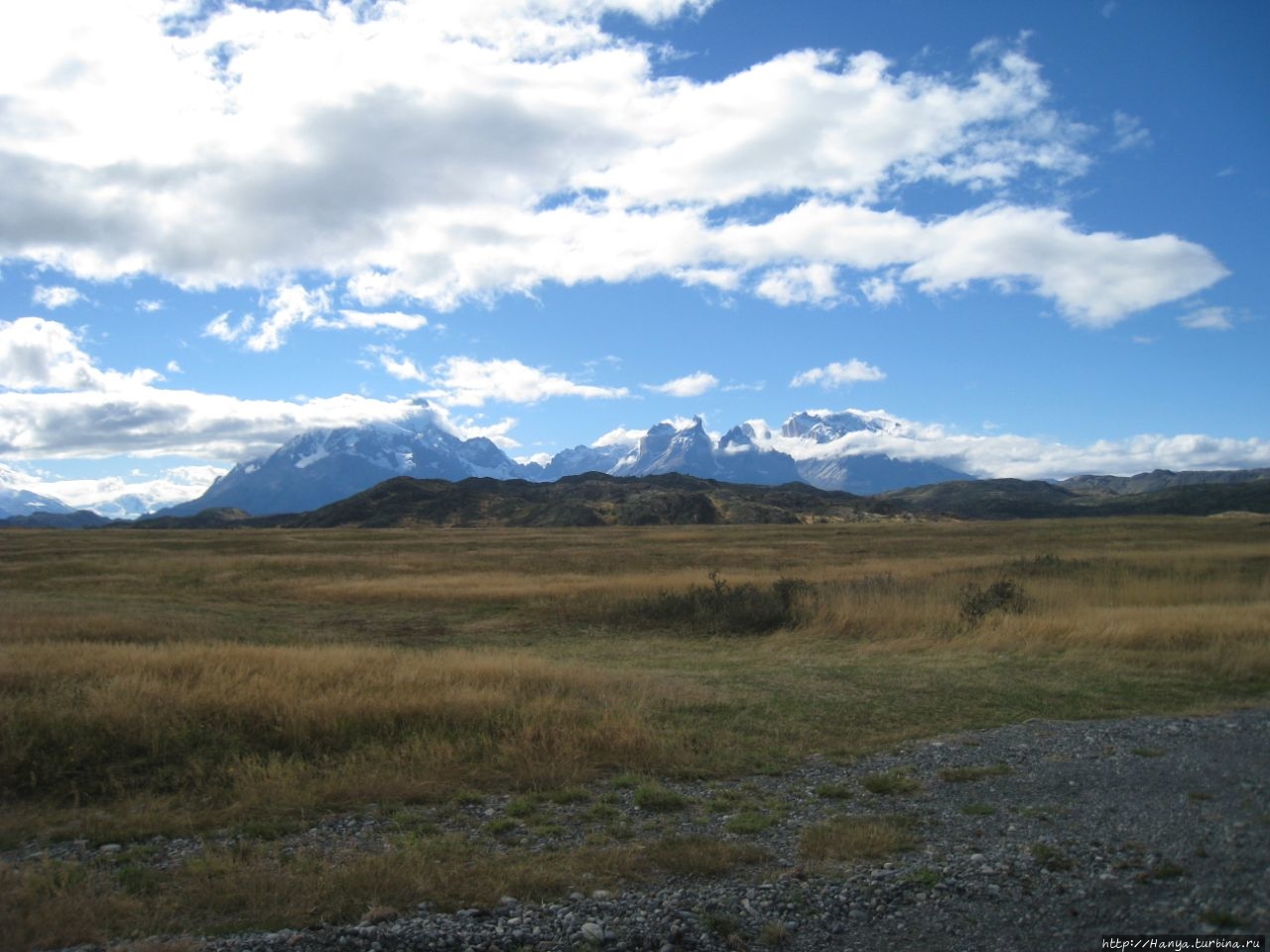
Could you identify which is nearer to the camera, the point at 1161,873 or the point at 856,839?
the point at 1161,873

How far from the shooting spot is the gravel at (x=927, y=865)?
18.4ft

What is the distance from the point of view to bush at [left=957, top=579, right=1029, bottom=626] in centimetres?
2334

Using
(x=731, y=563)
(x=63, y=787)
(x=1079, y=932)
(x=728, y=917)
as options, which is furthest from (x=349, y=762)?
(x=731, y=563)

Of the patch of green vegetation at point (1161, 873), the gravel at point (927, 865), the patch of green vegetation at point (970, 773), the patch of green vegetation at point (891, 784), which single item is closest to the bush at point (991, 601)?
the gravel at point (927, 865)

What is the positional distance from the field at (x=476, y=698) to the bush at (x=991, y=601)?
0.11 metres

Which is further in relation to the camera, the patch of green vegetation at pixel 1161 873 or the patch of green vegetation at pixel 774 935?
the patch of green vegetation at pixel 1161 873

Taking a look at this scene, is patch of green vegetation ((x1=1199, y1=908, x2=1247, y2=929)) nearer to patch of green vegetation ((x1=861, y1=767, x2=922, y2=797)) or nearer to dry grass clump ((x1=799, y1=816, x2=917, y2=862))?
dry grass clump ((x1=799, y1=816, x2=917, y2=862))

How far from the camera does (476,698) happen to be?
1222 cm

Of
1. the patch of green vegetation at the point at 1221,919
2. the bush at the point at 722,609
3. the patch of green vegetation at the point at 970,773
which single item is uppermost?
the patch of green vegetation at the point at 1221,919

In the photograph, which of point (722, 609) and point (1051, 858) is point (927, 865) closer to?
point (1051, 858)

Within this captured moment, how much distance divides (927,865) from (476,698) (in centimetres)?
724

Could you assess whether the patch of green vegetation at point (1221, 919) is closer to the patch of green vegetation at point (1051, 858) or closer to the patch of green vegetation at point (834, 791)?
the patch of green vegetation at point (1051, 858)

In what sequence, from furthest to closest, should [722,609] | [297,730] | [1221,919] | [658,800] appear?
[722,609]
[297,730]
[658,800]
[1221,919]

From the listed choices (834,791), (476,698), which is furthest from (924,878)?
(476,698)
